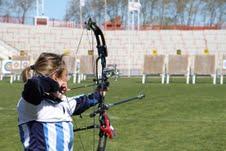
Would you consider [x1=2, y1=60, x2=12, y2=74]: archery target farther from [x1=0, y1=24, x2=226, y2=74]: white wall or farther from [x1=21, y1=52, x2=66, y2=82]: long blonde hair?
[x1=21, y1=52, x2=66, y2=82]: long blonde hair

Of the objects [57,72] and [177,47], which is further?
[177,47]

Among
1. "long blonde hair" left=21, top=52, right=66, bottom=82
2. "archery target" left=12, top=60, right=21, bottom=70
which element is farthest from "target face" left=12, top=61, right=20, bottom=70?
"long blonde hair" left=21, top=52, right=66, bottom=82

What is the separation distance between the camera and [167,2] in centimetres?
8006

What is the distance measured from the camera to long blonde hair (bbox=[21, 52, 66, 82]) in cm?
386

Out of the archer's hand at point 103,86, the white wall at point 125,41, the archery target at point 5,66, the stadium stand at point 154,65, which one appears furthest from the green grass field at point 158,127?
the white wall at point 125,41

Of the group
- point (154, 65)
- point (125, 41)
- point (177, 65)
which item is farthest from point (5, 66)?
point (125, 41)

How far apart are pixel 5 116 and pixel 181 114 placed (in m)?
3.29

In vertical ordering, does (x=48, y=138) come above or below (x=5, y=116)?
above

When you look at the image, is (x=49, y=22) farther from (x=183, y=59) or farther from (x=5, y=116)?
(x=5, y=116)

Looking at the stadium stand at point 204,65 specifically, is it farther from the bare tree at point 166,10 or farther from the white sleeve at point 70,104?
the bare tree at point 166,10

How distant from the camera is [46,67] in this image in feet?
12.7

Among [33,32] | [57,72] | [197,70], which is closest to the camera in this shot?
[57,72]

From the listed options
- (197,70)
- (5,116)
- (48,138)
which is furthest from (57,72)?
(197,70)

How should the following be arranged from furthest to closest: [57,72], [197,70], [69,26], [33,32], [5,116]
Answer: [69,26]
[33,32]
[197,70]
[5,116]
[57,72]
